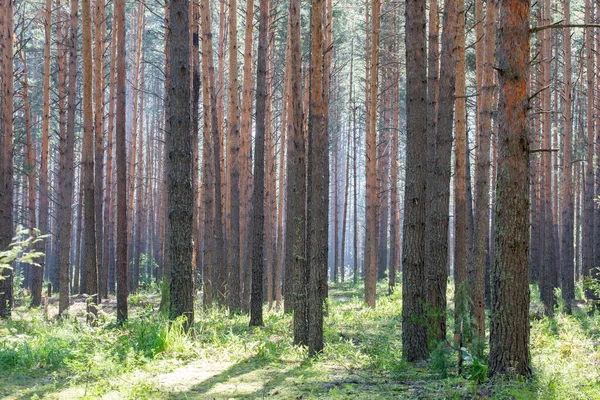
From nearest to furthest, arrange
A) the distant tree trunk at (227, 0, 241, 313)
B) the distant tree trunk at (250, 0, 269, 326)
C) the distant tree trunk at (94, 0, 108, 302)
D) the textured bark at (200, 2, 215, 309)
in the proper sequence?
the distant tree trunk at (250, 0, 269, 326), the distant tree trunk at (227, 0, 241, 313), the textured bark at (200, 2, 215, 309), the distant tree trunk at (94, 0, 108, 302)

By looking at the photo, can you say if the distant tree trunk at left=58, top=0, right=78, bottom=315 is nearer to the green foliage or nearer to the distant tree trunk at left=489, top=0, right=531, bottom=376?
the green foliage

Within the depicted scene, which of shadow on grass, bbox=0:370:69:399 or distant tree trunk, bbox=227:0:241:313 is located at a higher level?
distant tree trunk, bbox=227:0:241:313

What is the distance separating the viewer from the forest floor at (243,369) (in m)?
6.30

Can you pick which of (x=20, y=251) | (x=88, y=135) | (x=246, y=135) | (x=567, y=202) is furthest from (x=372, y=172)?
(x=20, y=251)

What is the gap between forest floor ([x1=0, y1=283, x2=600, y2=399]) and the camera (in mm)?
6301

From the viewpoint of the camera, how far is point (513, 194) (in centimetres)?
653

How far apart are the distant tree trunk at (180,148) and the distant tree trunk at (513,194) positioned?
15.7 ft

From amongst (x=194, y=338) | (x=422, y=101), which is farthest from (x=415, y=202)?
(x=194, y=338)

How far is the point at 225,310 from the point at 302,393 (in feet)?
32.0

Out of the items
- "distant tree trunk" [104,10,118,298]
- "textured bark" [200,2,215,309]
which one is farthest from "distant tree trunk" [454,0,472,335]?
"distant tree trunk" [104,10,118,298]

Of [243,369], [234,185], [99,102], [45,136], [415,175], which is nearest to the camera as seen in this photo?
[243,369]

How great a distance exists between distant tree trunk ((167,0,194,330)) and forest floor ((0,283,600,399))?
1.07 metres

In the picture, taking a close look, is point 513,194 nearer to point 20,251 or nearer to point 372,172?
point 20,251

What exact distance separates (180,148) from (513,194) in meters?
5.06
